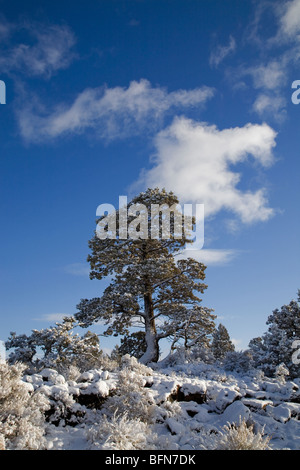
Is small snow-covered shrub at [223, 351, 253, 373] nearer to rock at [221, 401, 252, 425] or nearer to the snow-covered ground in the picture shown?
the snow-covered ground

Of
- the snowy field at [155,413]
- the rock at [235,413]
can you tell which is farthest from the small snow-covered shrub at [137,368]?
the rock at [235,413]

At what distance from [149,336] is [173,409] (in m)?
11.5

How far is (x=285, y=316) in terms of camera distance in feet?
63.5

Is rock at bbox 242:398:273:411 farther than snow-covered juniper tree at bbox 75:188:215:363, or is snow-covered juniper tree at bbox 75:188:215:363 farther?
snow-covered juniper tree at bbox 75:188:215:363

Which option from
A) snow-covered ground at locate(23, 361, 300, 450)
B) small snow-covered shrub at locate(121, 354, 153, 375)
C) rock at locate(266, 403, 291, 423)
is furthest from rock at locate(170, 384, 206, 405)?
rock at locate(266, 403, 291, 423)

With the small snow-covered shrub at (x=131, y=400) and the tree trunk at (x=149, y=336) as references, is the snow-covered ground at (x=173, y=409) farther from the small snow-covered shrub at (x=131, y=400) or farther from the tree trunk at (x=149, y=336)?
the tree trunk at (x=149, y=336)

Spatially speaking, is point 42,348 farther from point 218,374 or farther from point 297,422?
point 297,422

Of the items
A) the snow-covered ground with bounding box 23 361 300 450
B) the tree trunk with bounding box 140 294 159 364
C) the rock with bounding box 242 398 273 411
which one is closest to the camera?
the snow-covered ground with bounding box 23 361 300 450

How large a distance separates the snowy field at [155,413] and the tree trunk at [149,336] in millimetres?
8107

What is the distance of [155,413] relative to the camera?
850 centimetres

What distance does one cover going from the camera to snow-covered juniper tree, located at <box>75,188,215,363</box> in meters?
20.0
